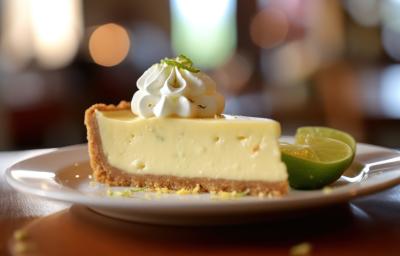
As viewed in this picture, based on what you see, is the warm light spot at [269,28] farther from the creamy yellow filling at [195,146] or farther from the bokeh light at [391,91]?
the creamy yellow filling at [195,146]

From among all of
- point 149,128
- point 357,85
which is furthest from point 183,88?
point 357,85

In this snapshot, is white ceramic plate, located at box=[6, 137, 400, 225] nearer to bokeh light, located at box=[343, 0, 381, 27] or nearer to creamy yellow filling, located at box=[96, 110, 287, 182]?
creamy yellow filling, located at box=[96, 110, 287, 182]

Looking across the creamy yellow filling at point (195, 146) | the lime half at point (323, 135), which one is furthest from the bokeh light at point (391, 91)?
the creamy yellow filling at point (195, 146)

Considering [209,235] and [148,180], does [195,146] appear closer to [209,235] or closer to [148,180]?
[148,180]

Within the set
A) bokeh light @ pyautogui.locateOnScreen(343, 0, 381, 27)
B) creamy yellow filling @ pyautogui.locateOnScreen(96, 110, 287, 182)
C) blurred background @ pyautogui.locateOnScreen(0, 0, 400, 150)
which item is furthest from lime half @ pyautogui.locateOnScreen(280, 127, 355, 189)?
bokeh light @ pyautogui.locateOnScreen(343, 0, 381, 27)

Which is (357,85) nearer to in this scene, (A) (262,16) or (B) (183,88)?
(A) (262,16)

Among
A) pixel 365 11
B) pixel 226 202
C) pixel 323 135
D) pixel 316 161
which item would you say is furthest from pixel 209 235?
pixel 365 11
